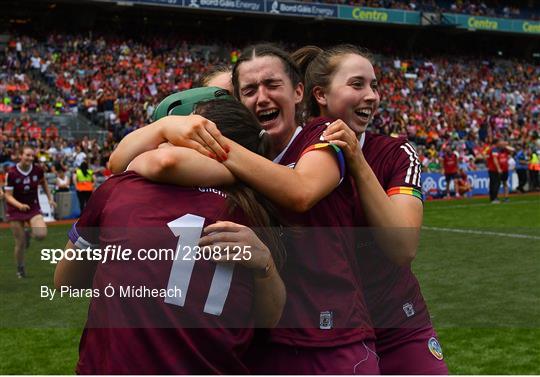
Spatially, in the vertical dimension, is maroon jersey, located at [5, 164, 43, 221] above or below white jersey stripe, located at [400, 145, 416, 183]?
below

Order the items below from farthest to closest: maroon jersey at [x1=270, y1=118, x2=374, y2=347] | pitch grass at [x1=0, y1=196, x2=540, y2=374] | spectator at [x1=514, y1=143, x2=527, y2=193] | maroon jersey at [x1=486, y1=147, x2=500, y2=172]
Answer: spectator at [x1=514, y1=143, x2=527, y2=193] → maroon jersey at [x1=486, y1=147, x2=500, y2=172] → pitch grass at [x1=0, y1=196, x2=540, y2=374] → maroon jersey at [x1=270, y1=118, x2=374, y2=347]

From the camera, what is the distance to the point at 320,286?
2.34 metres

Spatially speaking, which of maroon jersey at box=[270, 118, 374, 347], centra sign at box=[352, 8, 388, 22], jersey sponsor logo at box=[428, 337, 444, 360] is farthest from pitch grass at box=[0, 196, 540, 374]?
centra sign at box=[352, 8, 388, 22]

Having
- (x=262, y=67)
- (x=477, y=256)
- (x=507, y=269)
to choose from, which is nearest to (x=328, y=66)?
(x=262, y=67)

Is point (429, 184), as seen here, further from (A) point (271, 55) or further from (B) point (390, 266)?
(A) point (271, 55)

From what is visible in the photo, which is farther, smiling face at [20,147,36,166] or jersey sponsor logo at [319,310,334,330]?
smiling face at [20,147,36,166]

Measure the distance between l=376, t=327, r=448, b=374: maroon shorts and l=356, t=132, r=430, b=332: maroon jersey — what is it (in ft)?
0.11

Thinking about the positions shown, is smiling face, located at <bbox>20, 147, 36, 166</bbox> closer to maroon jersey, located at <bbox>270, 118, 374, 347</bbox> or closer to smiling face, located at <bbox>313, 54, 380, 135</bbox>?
smiling face, located at <bbox>313, 54, 380, 135</bbox>

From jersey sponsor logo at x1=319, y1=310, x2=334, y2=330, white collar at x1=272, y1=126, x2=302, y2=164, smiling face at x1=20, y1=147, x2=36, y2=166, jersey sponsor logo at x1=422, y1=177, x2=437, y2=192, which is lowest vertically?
jersey sponsor logo at x1=422, y1=177, x2=437, y2=192

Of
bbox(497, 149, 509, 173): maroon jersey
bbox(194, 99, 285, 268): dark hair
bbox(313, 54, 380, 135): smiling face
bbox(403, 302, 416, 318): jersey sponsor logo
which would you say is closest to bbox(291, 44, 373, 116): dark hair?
bbox(313, 54, 380, 135): smiling face

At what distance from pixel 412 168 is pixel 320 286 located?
661mm

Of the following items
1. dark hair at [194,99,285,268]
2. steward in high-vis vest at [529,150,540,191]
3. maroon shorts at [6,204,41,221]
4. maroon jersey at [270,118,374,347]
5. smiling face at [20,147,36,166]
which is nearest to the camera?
dark hair at [194,99,285,268]

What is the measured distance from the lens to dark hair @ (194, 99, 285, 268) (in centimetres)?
204

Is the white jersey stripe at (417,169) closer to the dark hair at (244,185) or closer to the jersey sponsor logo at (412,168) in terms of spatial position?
the jersey sponsor logo at (412,168)
